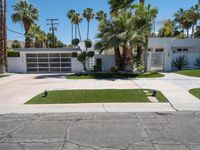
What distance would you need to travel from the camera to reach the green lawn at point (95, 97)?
10.1 metres

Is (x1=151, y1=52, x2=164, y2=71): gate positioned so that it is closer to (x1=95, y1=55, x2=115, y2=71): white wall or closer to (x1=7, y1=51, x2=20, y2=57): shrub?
(x1=95, y1=55, x2=115, y2=71): white wall

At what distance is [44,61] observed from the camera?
26.7 m

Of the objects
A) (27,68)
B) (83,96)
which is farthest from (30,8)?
(83,96)

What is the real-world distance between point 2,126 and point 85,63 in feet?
62.8

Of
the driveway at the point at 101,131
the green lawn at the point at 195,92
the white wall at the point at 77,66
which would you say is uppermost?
the white wall at the point at 77,66

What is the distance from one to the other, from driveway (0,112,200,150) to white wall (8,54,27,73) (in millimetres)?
18886

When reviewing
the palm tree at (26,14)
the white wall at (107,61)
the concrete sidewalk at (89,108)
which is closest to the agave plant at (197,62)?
the white wall at (107,61)

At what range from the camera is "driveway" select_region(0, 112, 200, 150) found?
526cm

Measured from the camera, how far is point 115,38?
67.0 ft

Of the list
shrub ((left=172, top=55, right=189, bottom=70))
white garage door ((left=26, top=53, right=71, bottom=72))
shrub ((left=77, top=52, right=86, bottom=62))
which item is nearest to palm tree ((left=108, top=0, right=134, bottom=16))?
shrub ((left=77, top=52, right=86, bottom=62))

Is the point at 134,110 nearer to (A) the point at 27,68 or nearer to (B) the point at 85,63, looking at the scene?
(B) the point at 85,63

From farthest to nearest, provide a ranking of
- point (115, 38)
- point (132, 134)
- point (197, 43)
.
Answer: point (197, 43), point (115, 38), point (132, 134)

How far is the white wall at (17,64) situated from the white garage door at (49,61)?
547 millimetres

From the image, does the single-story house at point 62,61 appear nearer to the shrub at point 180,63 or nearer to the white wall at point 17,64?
the white wall at point 17,64
